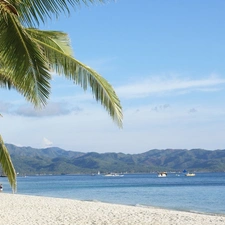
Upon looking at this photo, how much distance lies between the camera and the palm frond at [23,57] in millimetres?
5574

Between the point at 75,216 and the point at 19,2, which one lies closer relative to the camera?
the point at 19,2

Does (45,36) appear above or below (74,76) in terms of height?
above

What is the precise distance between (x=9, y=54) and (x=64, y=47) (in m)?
1.76

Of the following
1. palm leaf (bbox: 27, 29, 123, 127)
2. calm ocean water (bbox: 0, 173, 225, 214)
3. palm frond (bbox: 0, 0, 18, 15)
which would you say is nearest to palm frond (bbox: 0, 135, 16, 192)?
palm leaf (bbox: 27, 29, 123, 127)

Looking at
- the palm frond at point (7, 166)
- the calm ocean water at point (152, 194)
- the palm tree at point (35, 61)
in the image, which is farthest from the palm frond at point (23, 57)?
the calm ocean water at point (152, 194)

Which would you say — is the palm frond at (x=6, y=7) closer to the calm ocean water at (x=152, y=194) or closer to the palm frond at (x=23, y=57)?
the palm frond at (x=23, y=57)

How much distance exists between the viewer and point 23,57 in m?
5.68

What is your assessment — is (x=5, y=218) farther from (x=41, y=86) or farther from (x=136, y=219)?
(x=41, y=86)

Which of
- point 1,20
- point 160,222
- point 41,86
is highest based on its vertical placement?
point 1,20

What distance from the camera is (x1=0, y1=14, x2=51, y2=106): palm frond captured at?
Answer: 18.3 feet

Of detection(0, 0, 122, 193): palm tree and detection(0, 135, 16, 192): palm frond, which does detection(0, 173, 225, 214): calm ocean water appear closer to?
detection(0, 135, 16, 192): palm frond

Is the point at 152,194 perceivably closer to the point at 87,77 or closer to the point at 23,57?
the point at 87,77

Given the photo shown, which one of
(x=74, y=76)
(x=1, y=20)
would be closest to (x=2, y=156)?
(x=74, y=76)

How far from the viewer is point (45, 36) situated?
279 inches
